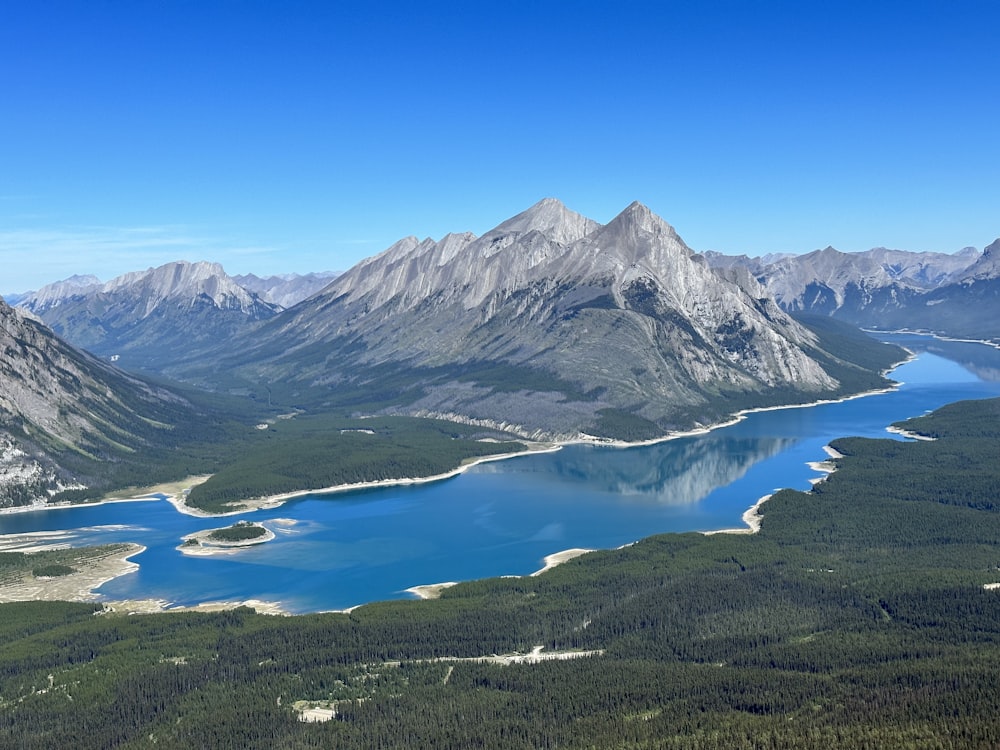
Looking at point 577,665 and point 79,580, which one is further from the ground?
point 79,580

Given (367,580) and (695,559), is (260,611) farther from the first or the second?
(695,559)

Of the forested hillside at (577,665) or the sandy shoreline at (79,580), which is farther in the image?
the sandy shoreline at (79,580)

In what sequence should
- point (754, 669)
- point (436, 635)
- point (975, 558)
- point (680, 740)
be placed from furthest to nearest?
point (975, 558), point (436, 635), point (754, 669), point (680, 740)

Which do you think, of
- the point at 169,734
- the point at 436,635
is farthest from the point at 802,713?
the point at 169,734

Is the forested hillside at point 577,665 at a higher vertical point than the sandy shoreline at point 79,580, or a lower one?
lower

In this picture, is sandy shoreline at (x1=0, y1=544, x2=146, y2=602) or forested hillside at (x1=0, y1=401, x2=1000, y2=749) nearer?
forested hillside at (x1=0, y1=401, x2=1000, y2=749)

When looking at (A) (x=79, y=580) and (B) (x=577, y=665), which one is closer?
(B) (x=577, y=665)

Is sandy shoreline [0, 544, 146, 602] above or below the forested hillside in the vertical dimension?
above

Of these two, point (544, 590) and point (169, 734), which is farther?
point (544, 590)
